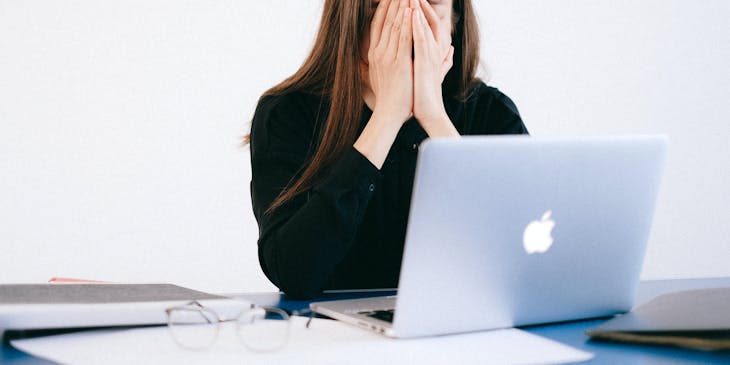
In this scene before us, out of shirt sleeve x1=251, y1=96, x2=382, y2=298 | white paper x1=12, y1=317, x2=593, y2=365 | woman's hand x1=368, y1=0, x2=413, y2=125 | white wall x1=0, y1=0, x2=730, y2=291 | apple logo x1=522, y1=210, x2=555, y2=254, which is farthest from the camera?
white wall x1=0, y1=0, x2=730, y2=291

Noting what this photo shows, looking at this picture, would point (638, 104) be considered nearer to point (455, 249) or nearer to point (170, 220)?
point (170, 220)

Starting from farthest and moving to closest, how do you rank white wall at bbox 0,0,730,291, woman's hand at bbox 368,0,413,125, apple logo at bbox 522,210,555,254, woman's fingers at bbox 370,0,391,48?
white wall at bbox 0,0,730,291 < woman's fingers at bbox 370,0,391,48 < woman's hand at bbox 368,0,413,125 < apple logo at bbox 522,210,555,254

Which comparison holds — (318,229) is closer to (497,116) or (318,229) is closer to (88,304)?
(88,304)

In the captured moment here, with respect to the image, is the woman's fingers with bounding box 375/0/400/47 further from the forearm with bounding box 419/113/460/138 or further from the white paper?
the white paper

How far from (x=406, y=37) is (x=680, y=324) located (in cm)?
80

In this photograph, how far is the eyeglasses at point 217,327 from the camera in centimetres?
83

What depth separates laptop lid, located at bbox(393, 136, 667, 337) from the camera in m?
0.83

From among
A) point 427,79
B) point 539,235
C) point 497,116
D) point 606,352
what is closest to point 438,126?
point 427,79

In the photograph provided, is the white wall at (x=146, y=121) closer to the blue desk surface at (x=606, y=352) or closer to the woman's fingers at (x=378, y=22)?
the woman's fingers at (x=378, y=22)

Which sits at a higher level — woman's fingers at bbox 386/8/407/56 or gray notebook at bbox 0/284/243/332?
woman's fingers at bbox 386/8/407/56

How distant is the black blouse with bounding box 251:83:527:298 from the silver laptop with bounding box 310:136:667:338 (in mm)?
238

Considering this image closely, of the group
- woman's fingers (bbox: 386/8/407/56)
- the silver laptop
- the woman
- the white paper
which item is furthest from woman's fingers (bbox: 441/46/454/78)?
the white paper

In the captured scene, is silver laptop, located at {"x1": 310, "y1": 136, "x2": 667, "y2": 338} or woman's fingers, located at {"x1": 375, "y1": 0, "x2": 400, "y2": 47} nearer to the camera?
silver laptop, located at {"x1": 310, "y1": 136, "x2": 667, "y2": 338}

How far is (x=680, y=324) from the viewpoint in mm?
865
